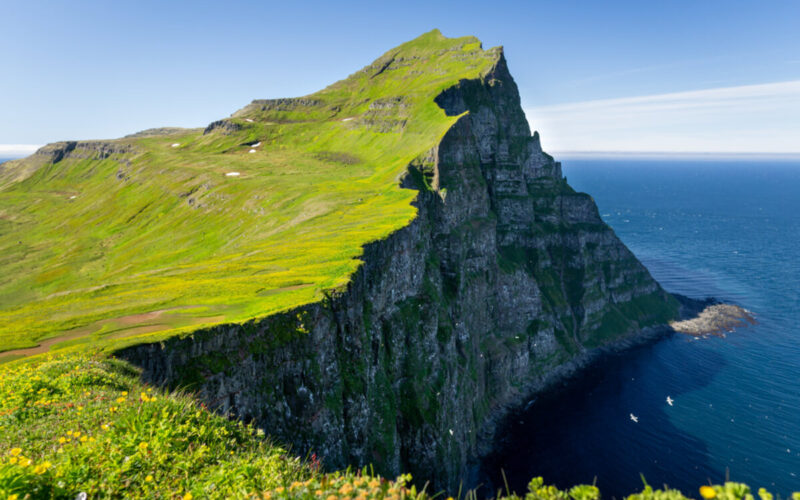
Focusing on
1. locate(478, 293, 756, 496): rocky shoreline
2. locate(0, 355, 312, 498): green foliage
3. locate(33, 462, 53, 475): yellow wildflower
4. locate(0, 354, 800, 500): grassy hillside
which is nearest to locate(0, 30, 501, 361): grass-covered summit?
locate(0, 355, 312, 498): green foliage

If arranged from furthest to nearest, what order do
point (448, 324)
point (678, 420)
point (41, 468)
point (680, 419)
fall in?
point (680, 419) < point (678, 420) < point (448, 324) < point (41, 468)

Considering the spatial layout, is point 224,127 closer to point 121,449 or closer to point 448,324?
point 448,324

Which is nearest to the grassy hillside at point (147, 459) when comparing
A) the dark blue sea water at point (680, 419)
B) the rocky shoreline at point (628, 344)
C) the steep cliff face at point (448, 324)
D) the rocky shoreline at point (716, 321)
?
the steep cliff face at point (448, 324)

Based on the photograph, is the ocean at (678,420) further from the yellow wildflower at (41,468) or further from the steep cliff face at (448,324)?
the yellow wildflower at (41,468)

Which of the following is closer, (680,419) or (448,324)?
(448,324)

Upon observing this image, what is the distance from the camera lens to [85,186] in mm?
182000

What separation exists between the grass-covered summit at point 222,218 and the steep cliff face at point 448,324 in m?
3.21

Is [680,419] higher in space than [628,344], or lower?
lower

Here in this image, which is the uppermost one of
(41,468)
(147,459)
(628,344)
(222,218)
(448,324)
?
(222,218)

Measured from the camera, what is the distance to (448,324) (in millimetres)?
68438

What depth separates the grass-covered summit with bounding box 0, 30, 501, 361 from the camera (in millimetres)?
34250

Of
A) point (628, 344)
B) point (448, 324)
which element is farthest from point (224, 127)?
point (628, 344)

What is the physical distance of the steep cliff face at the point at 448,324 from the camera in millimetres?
30766

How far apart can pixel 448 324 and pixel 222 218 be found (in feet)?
177
